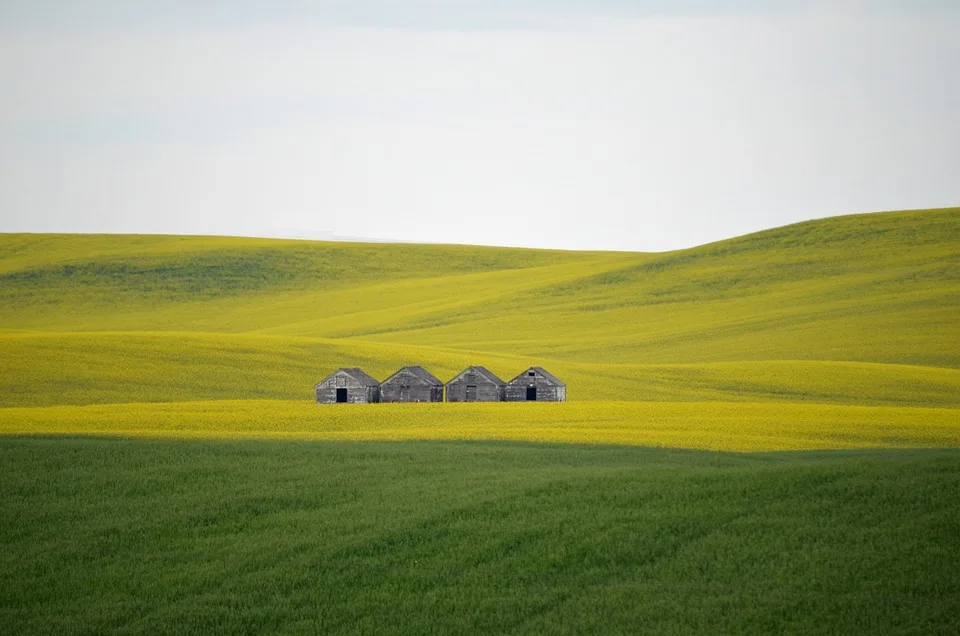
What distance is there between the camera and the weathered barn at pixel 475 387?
4428cm

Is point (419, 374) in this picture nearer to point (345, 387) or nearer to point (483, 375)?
point (483, 375)

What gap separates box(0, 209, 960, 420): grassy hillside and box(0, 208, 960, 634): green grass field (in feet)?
1.08

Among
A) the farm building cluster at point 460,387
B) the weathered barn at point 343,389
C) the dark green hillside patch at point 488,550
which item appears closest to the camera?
the dark green hillside patch at point 488,550

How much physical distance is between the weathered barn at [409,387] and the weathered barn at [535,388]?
296 centimetres

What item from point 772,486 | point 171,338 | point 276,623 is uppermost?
point 171,338

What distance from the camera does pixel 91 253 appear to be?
102750 mm

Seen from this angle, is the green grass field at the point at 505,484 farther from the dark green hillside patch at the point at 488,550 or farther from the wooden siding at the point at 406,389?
the wooden siding at the point at 406,389

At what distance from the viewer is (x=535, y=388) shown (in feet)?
145

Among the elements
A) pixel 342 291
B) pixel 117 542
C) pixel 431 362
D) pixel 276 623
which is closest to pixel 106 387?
pixel 431 362

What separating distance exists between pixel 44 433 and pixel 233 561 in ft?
48.7

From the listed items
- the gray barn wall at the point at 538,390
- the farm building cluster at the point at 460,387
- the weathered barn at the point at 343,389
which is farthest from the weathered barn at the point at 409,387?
the gray barn wall at the point at 538,390

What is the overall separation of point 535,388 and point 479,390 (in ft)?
7.29

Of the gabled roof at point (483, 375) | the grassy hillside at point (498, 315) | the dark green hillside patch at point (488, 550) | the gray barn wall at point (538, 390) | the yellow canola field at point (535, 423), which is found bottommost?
the dark green hillside patch at point (488, 550)

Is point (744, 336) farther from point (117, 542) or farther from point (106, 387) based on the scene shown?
point (117, 542)
